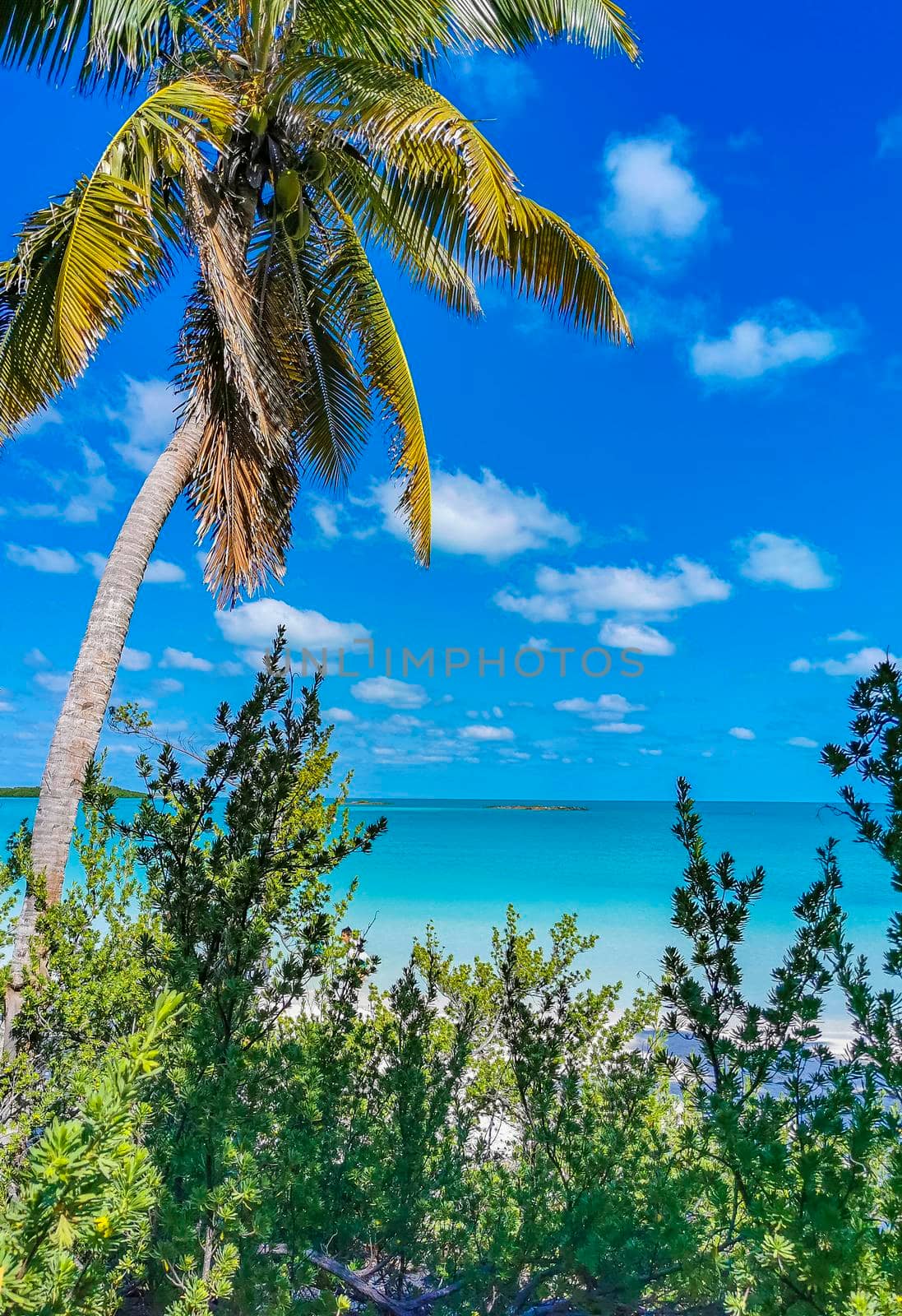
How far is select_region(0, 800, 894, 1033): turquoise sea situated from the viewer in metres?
14.6

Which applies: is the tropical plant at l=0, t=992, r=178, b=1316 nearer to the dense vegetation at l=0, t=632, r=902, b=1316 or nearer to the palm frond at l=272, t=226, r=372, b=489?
the dense vegetation at l=0, t=632, r=902, b=1316

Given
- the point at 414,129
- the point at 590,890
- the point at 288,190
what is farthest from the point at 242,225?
the point at 590,890

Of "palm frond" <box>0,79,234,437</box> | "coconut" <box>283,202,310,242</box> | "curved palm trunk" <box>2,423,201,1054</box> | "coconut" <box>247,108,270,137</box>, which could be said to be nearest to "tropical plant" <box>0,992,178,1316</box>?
"curved palm trunk" <box>2,423,201,1054</box>

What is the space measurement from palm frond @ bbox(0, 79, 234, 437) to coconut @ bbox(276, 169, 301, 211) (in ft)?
1.68

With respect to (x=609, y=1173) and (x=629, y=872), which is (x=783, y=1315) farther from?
(x=629, y=872)

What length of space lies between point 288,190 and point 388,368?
190 cm

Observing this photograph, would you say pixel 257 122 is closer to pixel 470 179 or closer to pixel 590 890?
pixel 470 179

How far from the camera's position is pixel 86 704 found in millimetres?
4535

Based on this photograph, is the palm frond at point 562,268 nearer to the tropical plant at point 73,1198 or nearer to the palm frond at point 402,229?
the palm frond at point 402,229

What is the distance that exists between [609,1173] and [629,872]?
3137cm

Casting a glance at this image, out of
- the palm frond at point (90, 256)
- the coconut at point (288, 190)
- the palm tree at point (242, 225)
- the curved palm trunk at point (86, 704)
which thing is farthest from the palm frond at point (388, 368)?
the curved palm trunk at point (86, 704)

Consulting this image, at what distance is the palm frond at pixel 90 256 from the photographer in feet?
14.5

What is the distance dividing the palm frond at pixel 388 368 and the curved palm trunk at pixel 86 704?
3.00 meters

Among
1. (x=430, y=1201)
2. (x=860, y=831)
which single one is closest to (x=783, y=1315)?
(x=860, y=831)
